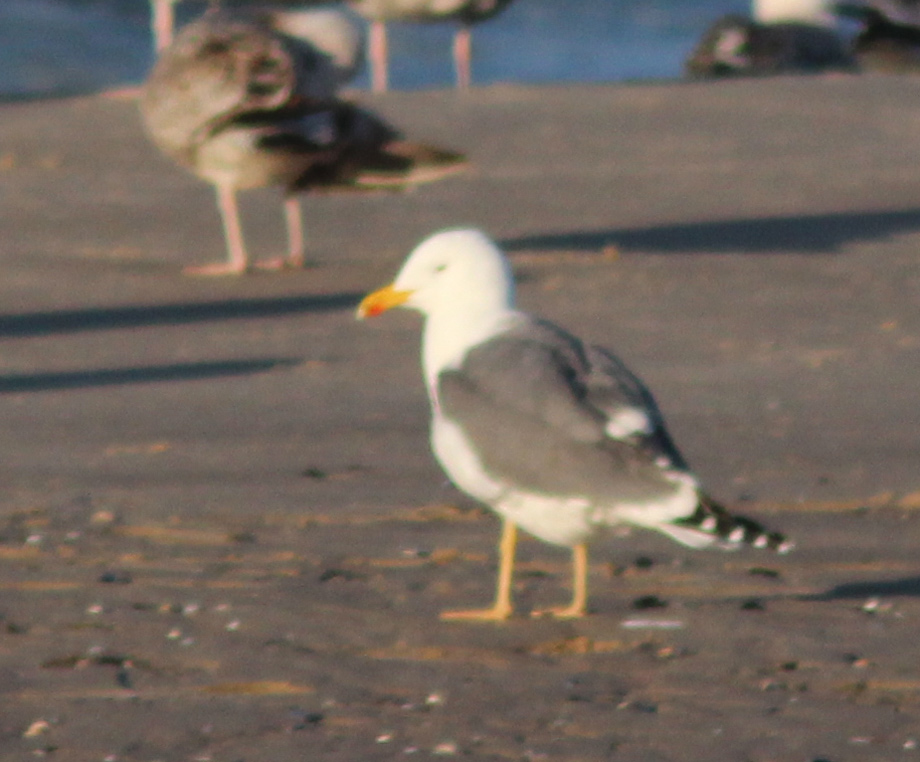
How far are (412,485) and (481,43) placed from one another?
31.1 meters

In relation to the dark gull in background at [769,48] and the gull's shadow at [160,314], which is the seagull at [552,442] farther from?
the dark gull in background at [769,48]

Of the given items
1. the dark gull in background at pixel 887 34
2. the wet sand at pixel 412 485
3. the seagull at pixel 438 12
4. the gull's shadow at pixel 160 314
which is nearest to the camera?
the wet sand at pixel 412 485

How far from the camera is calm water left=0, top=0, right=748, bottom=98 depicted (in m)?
33.5

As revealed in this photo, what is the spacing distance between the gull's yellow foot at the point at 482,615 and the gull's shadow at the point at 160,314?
5.76m

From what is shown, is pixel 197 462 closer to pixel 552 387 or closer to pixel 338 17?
pixel 552 387

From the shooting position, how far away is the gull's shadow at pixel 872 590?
6.38 m

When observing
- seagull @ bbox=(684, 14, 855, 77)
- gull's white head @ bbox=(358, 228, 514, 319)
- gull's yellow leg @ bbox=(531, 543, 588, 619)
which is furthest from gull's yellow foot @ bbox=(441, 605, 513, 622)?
seagull @ bbox=(684, 14, 855, 77)

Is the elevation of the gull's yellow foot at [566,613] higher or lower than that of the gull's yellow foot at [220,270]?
higher

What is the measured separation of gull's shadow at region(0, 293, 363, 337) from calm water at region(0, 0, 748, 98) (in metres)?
18.4

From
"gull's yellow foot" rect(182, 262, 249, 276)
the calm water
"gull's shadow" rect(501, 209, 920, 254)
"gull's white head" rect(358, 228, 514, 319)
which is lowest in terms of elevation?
the calm water

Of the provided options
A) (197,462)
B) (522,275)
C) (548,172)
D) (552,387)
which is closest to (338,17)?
(548,172)

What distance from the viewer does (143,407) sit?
30.6ft

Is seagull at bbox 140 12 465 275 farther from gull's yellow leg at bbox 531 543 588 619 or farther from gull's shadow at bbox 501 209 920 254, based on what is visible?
gull's yellow leg at bbox 531 543 588 619

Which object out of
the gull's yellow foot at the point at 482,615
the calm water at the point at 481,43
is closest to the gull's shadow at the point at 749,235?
the gull's yellow foot at the point at 482,615
